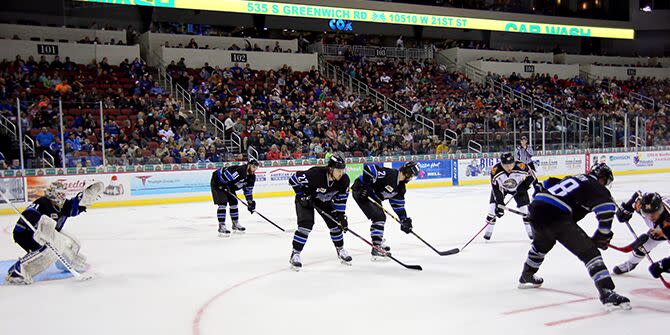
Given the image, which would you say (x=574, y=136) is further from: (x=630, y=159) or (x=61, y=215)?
(x=61, y=215)

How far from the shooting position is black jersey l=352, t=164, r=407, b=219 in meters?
6.43

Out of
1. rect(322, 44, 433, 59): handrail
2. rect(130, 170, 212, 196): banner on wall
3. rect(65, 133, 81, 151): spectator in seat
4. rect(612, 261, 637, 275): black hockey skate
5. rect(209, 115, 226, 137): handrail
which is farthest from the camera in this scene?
rect(322, 44, 433, 59): handrail

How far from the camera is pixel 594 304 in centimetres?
445

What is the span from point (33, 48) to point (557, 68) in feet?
72.7

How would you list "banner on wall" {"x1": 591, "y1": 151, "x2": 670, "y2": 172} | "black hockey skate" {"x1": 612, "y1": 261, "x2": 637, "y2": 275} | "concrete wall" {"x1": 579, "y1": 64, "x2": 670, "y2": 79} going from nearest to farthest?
1. "black hockey skate" {"x1": 612, "y1": 261, "x2": 637, "y2": 275}
2. "banner on wall" {"x1": 591, "y1": 151, "x2": 670, "y2": 172}
3. "concrete wall" {"x1": 579, "y1": 64, "x2": 670, "y2": 79}

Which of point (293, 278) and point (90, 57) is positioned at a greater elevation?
point (90, 57)

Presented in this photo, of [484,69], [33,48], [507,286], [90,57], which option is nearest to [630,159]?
[484,69]

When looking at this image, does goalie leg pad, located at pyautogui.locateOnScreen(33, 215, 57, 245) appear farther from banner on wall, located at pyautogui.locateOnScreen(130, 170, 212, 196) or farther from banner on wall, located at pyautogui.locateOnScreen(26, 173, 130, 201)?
banner on wall, located at pyautogui.locateOnScreen(130, 170, 212, 196)

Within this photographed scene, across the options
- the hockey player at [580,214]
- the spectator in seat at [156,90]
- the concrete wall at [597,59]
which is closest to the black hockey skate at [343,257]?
the hockey player at [580,214]

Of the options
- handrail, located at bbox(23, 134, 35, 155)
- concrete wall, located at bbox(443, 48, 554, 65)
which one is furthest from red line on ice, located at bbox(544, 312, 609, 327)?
concrete wall, located at bbox(443, 48, 554, 65)

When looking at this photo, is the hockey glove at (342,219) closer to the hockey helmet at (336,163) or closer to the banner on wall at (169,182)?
the hockey helmet at (336,163)

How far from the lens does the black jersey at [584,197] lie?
172 inches

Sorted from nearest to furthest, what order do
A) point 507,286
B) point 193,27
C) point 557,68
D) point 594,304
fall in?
point 594,304 < point 507,286 < point 193,27 < point 557,68

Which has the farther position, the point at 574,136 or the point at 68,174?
the point at 574,136
